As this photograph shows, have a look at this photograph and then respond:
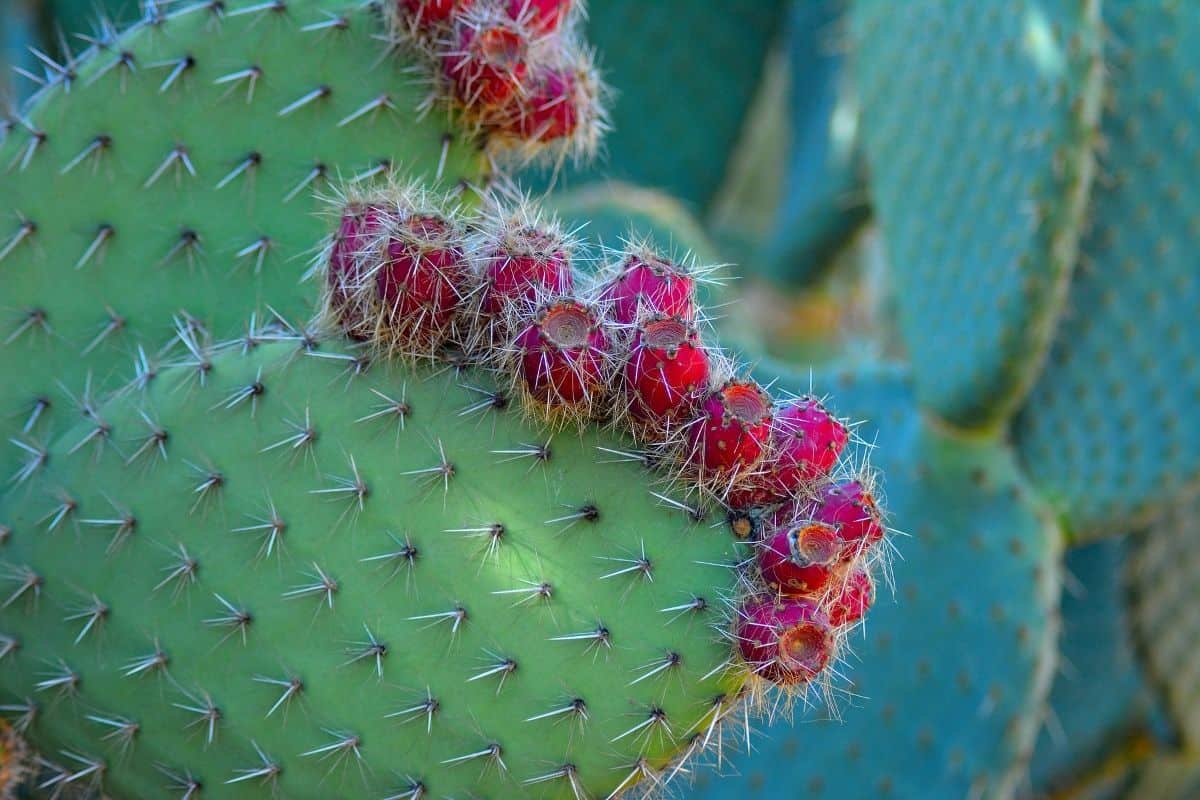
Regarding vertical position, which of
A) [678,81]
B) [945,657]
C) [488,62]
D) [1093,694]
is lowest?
[1093,694]

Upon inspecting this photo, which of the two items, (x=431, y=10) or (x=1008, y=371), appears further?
(x=1008, y=371)

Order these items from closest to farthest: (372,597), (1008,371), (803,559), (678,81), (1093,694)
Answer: (803,559)
(372,597)
(1008,371)
(1093,694)
(678,81)

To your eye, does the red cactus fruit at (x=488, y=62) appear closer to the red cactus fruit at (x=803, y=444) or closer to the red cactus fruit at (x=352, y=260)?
the red cactus fruit at (x=352, y=260)

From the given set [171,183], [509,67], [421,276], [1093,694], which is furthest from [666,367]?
[1093,694]

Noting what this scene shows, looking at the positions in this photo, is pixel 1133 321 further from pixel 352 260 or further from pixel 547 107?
pixel 352 260

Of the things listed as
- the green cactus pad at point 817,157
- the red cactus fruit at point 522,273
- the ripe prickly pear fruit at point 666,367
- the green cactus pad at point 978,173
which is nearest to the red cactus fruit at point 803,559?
the ripe prickly pear fruit at point 666,367

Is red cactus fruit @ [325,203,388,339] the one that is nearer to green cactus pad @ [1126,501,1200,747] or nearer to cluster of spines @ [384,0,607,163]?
cluster of spines @ [384,0,607,163]

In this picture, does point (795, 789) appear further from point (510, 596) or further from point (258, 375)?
point (258, 375)
